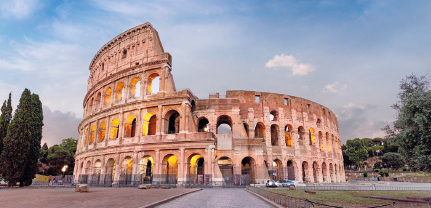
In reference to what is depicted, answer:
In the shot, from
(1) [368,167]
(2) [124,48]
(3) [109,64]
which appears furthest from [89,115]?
(1) [368,167]

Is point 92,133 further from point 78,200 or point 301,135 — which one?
point 301,135

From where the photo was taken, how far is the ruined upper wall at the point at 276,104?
34906 millimetres

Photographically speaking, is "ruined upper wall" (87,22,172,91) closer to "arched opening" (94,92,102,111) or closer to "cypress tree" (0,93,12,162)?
"arched opening" (94,92,102,111)

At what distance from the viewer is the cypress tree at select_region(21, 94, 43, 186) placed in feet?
78.9

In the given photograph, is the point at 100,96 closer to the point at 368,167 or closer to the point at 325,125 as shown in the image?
the point at 325,125

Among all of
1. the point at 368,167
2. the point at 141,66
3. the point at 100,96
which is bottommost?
the point at 368,167

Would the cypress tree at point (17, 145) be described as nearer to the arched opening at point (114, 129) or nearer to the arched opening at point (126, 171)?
the arched opening at point (114, 129)

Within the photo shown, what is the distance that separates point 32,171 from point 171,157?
534 inches

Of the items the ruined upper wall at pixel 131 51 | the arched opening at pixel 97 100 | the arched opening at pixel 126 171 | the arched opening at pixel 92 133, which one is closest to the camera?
the arched opening at pixel 126 171

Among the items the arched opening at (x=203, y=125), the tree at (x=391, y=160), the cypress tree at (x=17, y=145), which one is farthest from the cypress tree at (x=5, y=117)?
the tree at (x=391, y=160)

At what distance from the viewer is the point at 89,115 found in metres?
35.1

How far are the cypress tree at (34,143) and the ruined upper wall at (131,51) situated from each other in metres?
9.62

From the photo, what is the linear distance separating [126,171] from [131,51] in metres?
15.5

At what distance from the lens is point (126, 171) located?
94.0 feet
